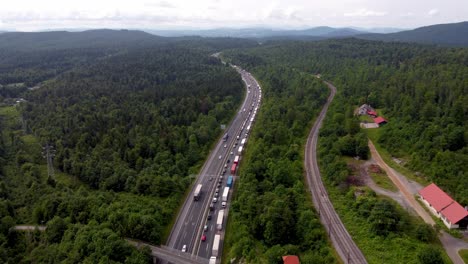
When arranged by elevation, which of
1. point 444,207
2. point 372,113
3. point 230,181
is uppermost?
point 372,113

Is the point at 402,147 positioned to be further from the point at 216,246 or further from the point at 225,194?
the point at 216,246

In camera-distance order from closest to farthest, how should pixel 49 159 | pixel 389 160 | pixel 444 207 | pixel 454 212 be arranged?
pixel 454 212 < pixel 444 207 < pixel 389 160 < pixel 49 159

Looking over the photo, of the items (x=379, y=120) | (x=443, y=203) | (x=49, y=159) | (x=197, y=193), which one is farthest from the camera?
(x=379, y=120)

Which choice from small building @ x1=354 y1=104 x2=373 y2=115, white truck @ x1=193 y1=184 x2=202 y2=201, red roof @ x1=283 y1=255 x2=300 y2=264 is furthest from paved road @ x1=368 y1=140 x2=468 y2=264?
white truck @ x1=193 y1=184 x2=202 y2=201

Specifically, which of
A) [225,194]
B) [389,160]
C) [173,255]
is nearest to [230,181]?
[225,194]

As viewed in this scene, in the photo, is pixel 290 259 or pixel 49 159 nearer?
pixel 290 259

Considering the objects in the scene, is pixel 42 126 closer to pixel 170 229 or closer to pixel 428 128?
pixel 170 229

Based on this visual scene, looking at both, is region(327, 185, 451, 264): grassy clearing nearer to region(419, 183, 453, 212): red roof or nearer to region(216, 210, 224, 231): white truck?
region(419, 183, 453, 212): red roof
